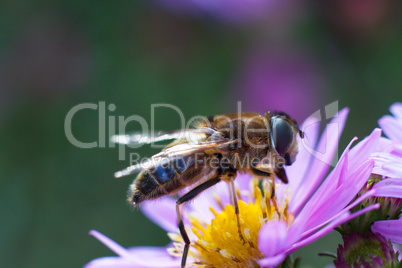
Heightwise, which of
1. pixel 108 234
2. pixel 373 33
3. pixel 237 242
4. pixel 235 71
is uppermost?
pixel 373 33

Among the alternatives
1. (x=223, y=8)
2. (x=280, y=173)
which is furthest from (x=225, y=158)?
(x=223, y=8)

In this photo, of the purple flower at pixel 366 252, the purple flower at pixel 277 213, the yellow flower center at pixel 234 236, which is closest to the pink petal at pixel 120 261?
the purple flower at pixel 277 213

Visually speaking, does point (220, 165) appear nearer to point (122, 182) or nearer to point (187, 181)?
point (187, 181)

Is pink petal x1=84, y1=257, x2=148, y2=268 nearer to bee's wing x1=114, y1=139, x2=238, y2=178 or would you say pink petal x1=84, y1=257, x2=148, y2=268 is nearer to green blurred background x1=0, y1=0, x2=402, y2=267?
bee's wing x1=114, y1=139, x2=238, y2=178

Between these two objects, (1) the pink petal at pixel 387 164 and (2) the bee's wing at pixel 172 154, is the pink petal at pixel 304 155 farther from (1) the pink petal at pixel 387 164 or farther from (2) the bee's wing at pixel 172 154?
(1) the pink petal at pixel 387 164

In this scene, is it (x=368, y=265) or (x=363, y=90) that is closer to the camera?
(x=368, y=265)

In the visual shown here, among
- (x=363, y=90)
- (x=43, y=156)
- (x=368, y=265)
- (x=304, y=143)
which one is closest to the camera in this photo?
(x=368, y=265)

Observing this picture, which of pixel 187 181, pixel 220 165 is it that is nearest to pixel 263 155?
pixel 220 165
